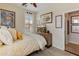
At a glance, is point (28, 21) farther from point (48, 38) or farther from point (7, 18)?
point (48, 38)

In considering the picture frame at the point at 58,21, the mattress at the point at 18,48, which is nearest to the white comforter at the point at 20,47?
the mattress at the point at 18,48

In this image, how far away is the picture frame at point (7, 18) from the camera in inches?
144

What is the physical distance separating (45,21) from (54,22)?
2.02ft

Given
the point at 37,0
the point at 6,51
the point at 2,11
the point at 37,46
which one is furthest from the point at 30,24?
the point at 37,0

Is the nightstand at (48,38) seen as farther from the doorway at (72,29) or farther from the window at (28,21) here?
the doorway at (72,29)

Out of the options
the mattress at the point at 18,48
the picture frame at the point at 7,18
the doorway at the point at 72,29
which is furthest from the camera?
the doorway at the point at 72,29

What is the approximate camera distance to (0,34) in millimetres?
2018

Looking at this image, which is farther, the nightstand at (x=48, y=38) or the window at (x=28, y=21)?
the window at (x=28, y=21)

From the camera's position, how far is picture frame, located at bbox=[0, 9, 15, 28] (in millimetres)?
3648

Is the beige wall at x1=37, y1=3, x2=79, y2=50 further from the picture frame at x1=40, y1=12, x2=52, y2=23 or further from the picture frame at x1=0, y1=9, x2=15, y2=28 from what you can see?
the picture frame at x1=0, y1=9, x2=15, y2=28

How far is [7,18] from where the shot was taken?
3.83 metres

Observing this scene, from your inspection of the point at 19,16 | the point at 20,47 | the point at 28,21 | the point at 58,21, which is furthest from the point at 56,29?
Result: the point at 20,47

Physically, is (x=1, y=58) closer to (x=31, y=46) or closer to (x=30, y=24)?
(x=31, y=46)

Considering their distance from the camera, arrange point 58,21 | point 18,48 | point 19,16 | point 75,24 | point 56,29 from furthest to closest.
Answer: point 75,24, point 19,16, point 56,29, point 58,21, point 18,48
